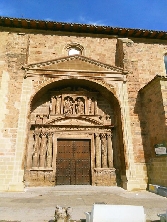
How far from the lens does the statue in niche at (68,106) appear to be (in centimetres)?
1071

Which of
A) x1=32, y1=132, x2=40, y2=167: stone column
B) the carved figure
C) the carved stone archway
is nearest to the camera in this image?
x1=32, y1=132, x2=40, y2=167: stone column

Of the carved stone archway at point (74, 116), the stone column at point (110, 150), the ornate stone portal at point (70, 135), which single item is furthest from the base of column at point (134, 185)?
the stone column at point (110, 150)

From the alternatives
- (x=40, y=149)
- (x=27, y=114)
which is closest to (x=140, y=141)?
(x=40, y=149)

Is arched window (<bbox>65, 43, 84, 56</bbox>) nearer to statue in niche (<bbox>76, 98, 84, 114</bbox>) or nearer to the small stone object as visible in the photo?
statue in niche (<bbox>76, 98, 84, 114</bbox>)

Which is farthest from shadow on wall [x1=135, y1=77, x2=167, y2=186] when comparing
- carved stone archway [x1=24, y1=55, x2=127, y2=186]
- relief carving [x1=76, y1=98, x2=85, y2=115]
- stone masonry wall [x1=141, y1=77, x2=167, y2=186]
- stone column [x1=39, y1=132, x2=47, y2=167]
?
stone column [x1=39, y1=132, x2=47, y2=167]

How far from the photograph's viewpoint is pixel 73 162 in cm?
995

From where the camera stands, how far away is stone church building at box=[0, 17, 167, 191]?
884cm

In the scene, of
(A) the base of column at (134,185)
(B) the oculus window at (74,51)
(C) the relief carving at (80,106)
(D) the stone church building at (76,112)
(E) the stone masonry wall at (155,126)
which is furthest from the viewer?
(B) the oculus window at (74,51)

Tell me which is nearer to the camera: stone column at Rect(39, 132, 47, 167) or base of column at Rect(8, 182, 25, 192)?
base of column at Rect(8, 182, 25, 192)

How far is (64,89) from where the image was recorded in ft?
36.9

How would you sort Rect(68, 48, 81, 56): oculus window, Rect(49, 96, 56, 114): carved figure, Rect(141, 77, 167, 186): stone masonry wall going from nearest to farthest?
1. Rect(141, 77, 167, 186): stone masonry wall
2. Rect(49, 96, 56, 114): carved figure
3. Rect(68, 48, 81, 56): oculus window

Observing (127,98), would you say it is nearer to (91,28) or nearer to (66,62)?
(66,62)

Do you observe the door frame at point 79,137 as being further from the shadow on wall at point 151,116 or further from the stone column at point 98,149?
the shadow on wall at point 151,116

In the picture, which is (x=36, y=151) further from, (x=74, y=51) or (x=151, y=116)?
(x=74, y=51)
